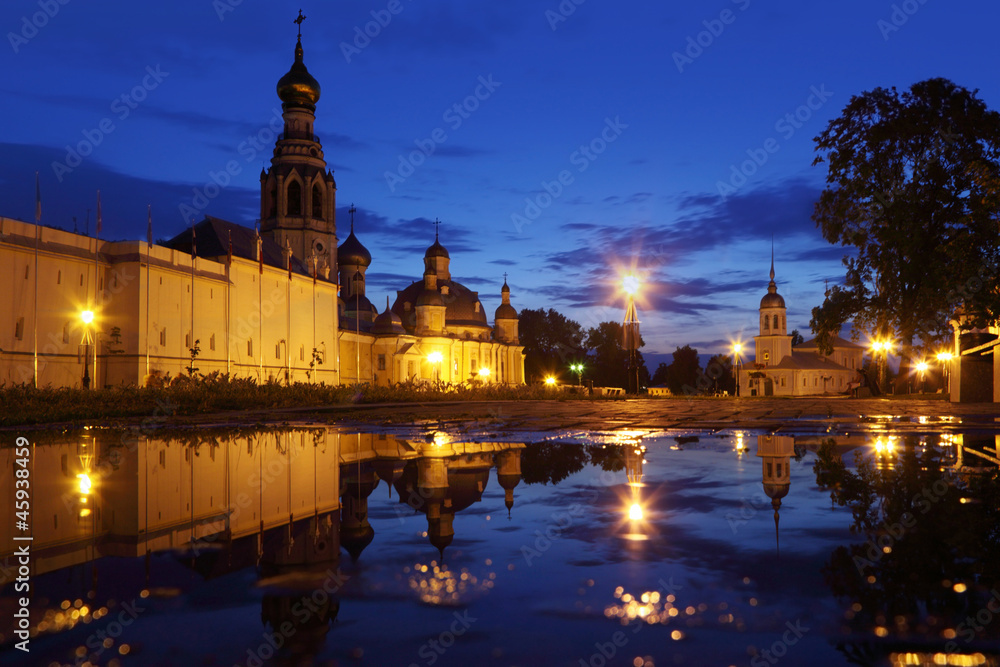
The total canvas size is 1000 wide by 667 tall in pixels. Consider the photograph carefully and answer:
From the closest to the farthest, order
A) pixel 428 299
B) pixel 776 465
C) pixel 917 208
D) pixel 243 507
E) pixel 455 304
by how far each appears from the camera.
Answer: pixel 243 507
pixel 776 465
pixel 917 208
pixel 428 299
pixel 455 304

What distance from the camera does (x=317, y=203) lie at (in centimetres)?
7000

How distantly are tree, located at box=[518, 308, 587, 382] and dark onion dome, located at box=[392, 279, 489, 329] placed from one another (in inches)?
1195

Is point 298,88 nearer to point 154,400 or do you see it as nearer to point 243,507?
point 154,400

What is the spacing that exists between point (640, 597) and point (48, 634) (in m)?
2.40

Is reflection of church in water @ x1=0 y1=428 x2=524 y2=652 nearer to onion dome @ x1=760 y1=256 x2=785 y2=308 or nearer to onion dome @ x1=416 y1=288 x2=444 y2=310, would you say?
onion dome @ x1=416 y1=288 x2=444 y2=310

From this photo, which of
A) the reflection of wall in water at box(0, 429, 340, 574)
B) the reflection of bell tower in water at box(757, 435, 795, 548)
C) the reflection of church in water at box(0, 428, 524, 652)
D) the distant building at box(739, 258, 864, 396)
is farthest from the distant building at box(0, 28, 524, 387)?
the distant building at box(739, 258, 864, 396)

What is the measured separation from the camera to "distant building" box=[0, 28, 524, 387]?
3634cm

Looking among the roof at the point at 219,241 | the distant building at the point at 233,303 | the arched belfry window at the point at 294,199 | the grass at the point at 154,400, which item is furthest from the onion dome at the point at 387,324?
the grass at the point at 154,400

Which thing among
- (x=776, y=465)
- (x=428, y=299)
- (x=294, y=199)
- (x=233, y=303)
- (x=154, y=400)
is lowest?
(x=776, y=465)

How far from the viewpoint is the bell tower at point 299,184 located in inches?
2657

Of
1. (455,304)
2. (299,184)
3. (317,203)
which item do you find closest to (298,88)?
(299,184)

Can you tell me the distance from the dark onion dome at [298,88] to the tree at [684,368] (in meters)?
75.8

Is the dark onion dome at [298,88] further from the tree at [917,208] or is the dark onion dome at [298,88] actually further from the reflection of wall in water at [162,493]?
the reflection of wall in water at [162,493]

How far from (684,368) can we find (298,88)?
258 feet
